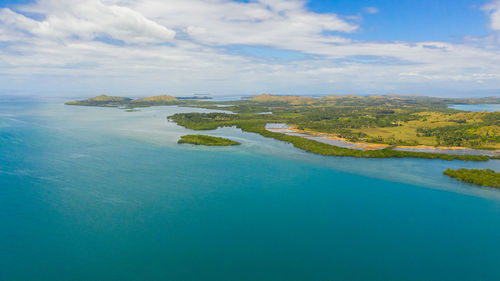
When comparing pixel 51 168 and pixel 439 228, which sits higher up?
pixel 51 168

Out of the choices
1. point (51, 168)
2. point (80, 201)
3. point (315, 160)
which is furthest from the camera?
point (315, 160)

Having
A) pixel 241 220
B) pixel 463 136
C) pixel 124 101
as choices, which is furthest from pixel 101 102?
pixel 463 136

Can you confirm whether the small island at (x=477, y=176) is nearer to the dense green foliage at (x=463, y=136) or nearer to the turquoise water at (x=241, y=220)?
the turquoise water at (x=241, y=220)

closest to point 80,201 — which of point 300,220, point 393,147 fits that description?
point 300,220

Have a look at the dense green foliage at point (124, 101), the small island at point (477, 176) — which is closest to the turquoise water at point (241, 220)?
the small island at point (477, 176)

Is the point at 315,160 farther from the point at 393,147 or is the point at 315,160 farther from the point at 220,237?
the point at 220,237

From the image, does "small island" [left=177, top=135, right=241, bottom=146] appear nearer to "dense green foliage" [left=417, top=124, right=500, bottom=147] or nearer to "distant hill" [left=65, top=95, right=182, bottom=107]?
"dense green foliage" [left=417, top=124, right=500, bottom=147]

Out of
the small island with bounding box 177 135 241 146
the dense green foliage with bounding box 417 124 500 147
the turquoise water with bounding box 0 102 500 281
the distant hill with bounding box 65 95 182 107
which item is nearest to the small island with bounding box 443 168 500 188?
the turquoise water with bounding box 0 102 500 281
